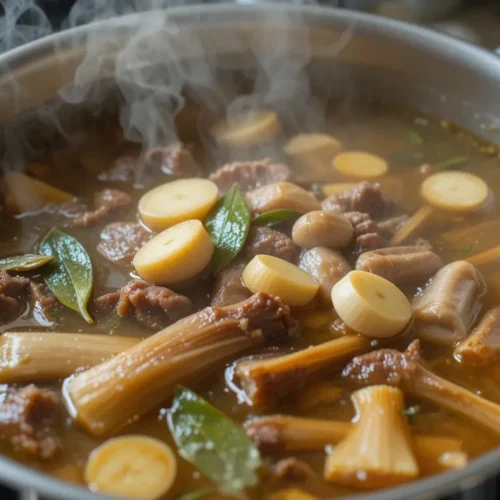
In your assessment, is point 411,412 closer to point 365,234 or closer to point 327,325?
point 327,325

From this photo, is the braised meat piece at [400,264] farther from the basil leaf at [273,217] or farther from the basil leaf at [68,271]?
the basil leaf at [68,271]

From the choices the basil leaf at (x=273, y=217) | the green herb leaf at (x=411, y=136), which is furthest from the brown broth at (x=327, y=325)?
the basil leaf at (x=273, y=217)

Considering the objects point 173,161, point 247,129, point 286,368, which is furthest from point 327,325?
point 247,129

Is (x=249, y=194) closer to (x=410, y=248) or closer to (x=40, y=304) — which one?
(x=410, y=248)

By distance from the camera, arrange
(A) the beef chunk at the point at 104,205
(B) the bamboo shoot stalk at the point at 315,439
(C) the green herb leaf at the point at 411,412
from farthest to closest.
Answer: (A) the beef chunk at the point at 104,205, (C) the green herb leaf at the point at 411,412, (B) the bamboo shoot stalk at the point at 315,439

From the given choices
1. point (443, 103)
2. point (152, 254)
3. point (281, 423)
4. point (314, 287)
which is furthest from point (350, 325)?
point (443, 103)

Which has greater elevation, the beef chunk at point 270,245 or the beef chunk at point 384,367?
the beef chunk at point 270,245
